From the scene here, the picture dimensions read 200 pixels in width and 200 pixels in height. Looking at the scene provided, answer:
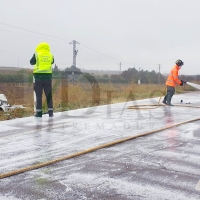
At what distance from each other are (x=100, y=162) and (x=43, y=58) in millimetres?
4586

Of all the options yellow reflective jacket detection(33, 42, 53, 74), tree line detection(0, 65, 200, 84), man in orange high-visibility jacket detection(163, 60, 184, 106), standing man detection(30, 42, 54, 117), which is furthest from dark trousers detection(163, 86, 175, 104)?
tree line detection(0, 65, 200, 84)

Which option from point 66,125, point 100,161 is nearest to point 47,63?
point 66,125

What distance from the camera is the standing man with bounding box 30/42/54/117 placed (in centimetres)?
798

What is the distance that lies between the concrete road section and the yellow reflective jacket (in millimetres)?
1634

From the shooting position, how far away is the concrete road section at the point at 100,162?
3070mm

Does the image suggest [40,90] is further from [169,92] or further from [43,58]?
[169,92]

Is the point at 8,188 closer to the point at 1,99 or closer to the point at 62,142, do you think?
the point at 62,142

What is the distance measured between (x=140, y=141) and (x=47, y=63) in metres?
3.80

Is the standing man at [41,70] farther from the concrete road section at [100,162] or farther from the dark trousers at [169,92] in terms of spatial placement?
the dark trousers at [169,92]

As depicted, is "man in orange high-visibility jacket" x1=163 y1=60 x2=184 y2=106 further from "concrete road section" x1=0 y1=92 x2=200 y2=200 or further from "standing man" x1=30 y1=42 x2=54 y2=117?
"standing man" x1=30 y1=42 x2=54 y2=117

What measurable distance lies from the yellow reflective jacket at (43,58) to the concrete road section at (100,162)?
163 cm

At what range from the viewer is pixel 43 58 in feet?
26.2

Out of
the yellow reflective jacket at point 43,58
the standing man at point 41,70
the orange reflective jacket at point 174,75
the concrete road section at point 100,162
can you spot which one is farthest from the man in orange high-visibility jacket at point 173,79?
the yellow reflective jacket at point 43,58

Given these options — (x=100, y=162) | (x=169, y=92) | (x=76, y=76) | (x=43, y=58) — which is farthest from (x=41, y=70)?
(x=76, y=76)
